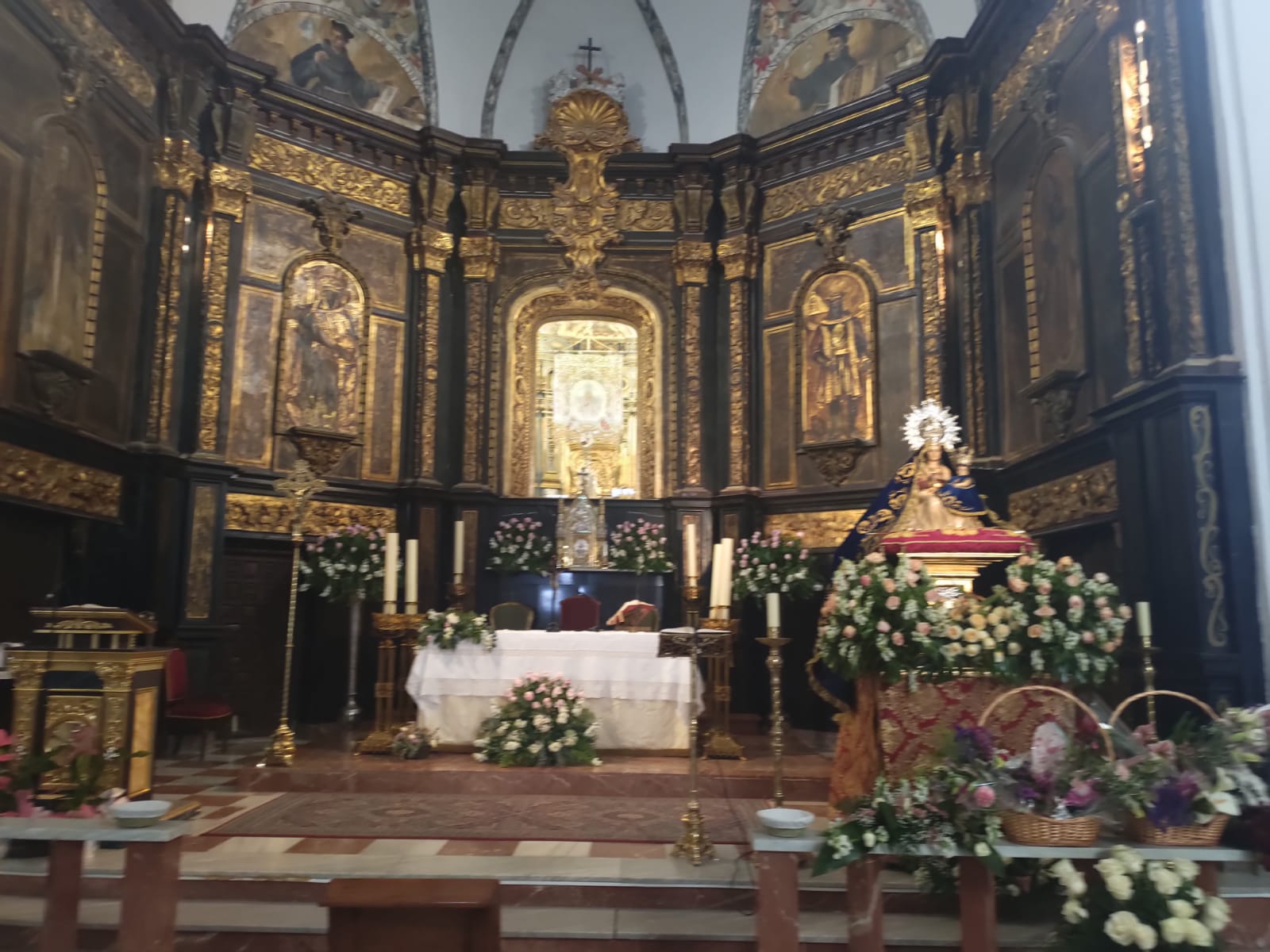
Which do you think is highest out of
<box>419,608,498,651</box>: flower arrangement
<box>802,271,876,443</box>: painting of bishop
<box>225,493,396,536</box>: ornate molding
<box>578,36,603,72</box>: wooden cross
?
<box>578,36,603,72</box>: wooden cross

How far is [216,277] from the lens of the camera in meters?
11.0

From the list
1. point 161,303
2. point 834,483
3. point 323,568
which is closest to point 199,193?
point 161,303

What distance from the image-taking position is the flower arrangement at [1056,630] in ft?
16.8

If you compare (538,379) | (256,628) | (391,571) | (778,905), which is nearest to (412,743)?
(391,571)

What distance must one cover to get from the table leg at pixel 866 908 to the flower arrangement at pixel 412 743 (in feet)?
16.8

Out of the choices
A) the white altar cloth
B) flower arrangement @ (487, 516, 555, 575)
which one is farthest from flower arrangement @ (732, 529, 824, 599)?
the white altar cloth

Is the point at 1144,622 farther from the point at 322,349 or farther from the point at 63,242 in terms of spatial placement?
the point at 322,349

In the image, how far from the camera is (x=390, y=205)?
12.9 meters

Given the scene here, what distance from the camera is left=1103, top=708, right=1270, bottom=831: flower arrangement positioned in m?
3.72

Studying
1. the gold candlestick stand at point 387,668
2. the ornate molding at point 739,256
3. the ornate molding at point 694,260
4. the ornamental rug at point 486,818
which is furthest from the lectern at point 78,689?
the ornate molding at point 739,256

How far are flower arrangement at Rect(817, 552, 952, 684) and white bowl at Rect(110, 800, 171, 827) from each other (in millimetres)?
3653

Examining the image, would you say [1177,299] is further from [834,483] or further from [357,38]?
[357,38]

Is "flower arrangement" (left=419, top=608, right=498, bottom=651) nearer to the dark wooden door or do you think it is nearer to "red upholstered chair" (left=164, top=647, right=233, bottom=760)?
"red upholstered chair" (left=164, top=647, right=233, bottom=760)

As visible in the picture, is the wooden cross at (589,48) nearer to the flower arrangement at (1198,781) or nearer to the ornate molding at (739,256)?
the ornate molding at (739,256)
